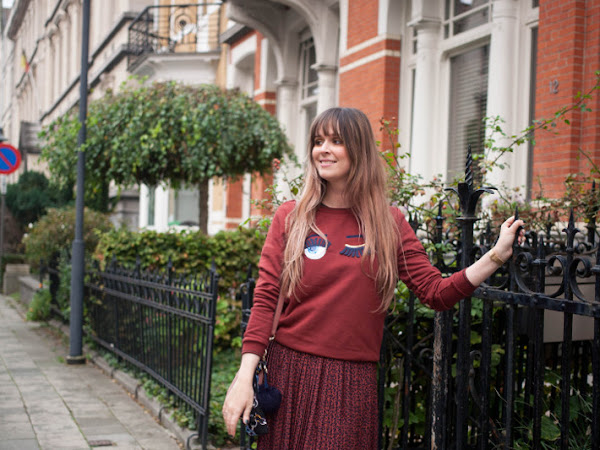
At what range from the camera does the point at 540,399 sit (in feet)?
8.48

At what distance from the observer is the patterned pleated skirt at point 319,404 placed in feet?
8.11

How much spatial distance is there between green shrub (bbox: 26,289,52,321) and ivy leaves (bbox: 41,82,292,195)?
2.59 m

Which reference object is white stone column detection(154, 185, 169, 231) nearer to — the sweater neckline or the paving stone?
the paving stone

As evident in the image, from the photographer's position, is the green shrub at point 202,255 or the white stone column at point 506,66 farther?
the green shrub at point 202,255

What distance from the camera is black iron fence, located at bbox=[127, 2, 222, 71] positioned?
15.9 m

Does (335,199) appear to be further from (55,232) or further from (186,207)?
(186,207)

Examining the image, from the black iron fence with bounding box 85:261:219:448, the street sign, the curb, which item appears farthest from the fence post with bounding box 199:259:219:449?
the street sign

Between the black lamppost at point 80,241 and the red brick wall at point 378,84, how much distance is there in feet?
11.4

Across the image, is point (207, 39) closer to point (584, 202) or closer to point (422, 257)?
point (584, 202)

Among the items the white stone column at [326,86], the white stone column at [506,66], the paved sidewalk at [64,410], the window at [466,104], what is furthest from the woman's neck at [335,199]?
the white stone column at [326,86]

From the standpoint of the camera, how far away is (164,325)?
597 cm

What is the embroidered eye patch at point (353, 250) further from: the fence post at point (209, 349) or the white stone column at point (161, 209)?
the white stone column at point (161, 209)

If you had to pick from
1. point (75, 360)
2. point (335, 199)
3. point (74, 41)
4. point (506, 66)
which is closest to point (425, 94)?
point (506, 66)

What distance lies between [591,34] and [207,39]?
11442mm
